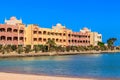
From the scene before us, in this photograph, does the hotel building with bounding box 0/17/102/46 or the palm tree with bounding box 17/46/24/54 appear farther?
the hotel building with bounding box 0/17/102/46

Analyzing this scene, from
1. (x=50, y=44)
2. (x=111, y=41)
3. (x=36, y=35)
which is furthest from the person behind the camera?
(x=111, y=41)

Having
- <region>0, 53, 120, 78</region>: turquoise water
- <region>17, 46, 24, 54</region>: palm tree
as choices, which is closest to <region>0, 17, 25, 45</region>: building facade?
<region>17, 46, 24, 54</region>: palm tree

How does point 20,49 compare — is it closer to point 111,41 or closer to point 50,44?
point 50,44

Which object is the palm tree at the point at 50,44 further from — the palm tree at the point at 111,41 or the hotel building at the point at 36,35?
the palm tree at the point at 111,41

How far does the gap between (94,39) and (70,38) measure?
27595 mm

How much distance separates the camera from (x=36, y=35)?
118625 mm

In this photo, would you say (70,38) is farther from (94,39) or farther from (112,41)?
(112,41)

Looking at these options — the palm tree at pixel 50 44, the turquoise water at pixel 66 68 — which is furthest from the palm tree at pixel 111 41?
the turquoise water at pixel 66 68

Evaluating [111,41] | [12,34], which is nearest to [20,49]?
[12,34]

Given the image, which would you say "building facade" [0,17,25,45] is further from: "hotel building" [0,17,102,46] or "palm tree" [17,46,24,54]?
"palm tree" [17,46,24,54]

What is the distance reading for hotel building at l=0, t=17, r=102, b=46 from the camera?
103438 mm

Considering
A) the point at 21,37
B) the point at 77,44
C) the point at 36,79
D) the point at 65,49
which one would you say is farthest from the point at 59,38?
the point at 36,79

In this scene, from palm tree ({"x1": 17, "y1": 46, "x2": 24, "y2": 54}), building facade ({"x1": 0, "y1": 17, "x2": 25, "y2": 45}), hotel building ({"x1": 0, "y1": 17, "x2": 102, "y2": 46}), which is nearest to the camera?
palm tree ({"x1": 17, "y1": 46, "x2": 24, "y2": 54})

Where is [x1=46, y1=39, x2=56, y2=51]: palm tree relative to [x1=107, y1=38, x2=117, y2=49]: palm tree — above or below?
below
